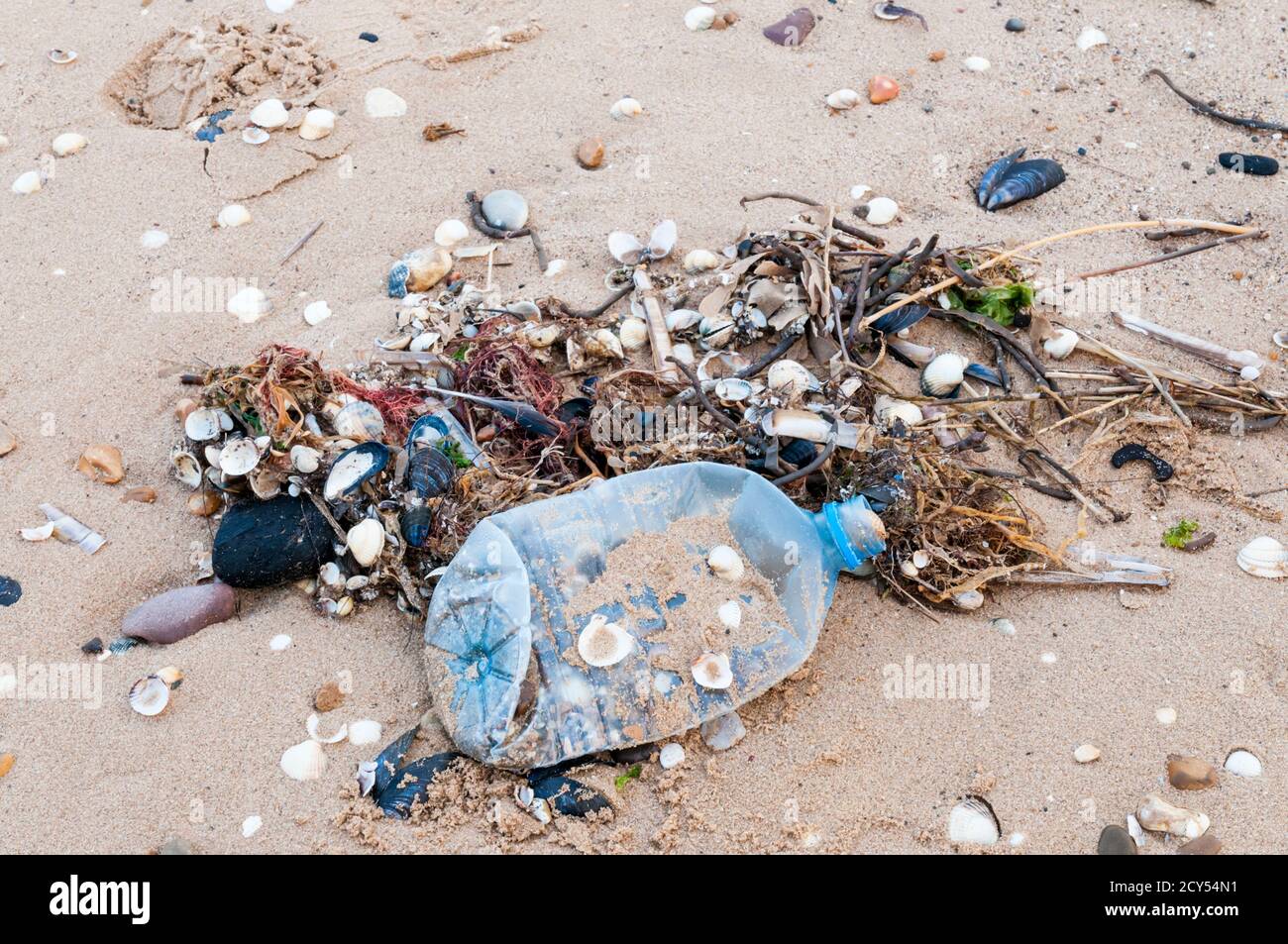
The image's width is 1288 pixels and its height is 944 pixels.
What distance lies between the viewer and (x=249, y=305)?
11.4 feet

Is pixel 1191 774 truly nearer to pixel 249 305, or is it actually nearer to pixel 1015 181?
pixel 1015 181

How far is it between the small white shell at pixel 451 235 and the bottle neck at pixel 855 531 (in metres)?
1.93

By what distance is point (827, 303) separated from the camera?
10.2 feet

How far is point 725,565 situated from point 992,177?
92.8 inches

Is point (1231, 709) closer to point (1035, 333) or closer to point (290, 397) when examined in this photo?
point (1035, 333)

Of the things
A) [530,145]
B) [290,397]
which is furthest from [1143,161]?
[290,397]

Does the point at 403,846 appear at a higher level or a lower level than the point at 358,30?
lower

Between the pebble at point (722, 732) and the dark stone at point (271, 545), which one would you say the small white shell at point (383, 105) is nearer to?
the dark stone at point (271, 545)

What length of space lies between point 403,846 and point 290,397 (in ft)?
4.41

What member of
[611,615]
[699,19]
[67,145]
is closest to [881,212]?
[699,19]

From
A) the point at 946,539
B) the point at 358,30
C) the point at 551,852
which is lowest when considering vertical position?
the point at 551,852

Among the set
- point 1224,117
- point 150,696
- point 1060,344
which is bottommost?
point 150,696

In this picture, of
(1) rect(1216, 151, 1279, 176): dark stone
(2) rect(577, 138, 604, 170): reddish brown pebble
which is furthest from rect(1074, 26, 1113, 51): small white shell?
(2) rect(577, 138, 604, 170): reddish brown pebble

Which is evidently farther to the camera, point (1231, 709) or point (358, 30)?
point (358, 30)
